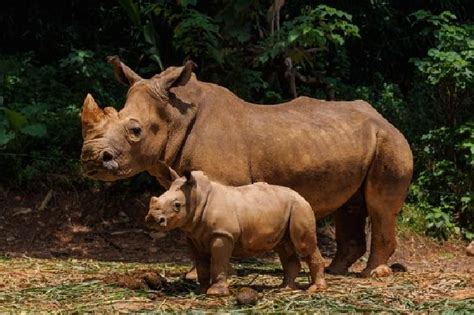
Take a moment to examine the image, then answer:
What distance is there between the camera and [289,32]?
11.0 meters

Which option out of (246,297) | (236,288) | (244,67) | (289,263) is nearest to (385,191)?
(289,263)

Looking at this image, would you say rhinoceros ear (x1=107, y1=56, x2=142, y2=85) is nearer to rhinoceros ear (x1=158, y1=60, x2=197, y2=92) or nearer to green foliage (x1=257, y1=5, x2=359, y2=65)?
Result: rhinoceros ear (x1=158, y1=60, x2=197, y2=92)

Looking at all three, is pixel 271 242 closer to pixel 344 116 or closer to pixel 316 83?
A: pixel 344 116

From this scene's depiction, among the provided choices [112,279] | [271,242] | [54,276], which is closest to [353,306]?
[271,242]

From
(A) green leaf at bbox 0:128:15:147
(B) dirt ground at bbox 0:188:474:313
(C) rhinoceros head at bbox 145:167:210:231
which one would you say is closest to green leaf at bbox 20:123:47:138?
(A) green leaf at bbox 0:128:15:147

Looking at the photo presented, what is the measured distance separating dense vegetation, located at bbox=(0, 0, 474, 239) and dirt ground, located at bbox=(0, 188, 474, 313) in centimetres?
44

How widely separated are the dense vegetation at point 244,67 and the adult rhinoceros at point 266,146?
3348 millimetres

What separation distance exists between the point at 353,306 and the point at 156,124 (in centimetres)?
197

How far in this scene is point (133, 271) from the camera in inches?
284

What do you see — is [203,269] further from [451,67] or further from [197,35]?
[451,67]

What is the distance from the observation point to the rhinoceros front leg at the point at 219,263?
607 centimetres

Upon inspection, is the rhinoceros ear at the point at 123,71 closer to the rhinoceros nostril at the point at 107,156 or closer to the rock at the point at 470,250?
the rhinoceros nostril at the point at 107,156

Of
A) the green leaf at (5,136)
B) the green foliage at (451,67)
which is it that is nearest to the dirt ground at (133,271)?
the green leaf at (5,136)

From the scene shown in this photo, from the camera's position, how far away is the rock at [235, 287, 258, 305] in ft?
19.3
